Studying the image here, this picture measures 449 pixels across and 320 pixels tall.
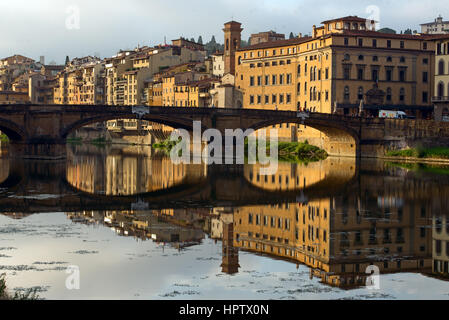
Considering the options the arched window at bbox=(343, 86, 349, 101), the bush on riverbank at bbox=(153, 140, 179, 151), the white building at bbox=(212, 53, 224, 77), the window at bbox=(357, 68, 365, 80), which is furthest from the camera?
the white building at bbox=(212, 53, 224, 77)

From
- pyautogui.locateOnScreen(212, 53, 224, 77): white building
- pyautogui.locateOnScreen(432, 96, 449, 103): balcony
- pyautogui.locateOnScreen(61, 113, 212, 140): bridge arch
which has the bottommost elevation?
pyautogui.locateOnScreen(61, 113, 212, 140): bridge arch

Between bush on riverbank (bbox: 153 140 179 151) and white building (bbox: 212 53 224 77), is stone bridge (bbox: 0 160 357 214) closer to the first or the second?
bush on riverbank (bbox: 153 140 179 151)

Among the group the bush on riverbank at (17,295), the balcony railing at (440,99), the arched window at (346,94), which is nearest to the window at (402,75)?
the balcony railing at (440,99)

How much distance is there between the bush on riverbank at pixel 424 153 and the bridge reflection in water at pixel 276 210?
54.3ft

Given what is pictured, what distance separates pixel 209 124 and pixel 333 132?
15.9 metres

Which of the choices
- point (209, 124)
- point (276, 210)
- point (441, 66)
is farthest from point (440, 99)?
point (276, 210)

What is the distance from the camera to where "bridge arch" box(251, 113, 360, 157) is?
87.9m

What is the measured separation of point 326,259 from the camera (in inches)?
1043

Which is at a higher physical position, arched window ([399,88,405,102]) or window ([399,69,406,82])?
window ([399,69,406,82])

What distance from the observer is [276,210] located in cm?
3991

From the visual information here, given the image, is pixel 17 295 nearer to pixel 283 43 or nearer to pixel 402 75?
pixel 402 75

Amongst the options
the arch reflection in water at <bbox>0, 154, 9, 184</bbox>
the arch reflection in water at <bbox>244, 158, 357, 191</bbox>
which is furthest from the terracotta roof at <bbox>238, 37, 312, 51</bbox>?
the arch reflection in water at <bbox>0, 154, 9, 184</bbox>
